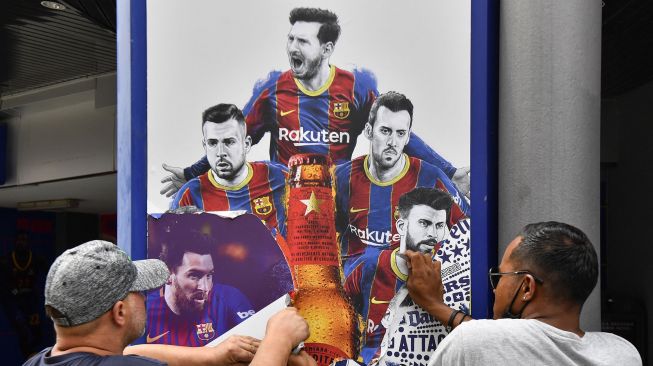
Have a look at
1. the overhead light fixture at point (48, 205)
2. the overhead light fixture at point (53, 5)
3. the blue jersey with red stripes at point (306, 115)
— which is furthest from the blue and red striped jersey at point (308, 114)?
the overhead light fixture at point (48, 205)

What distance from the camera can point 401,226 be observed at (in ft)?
7.22

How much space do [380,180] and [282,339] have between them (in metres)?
0.58

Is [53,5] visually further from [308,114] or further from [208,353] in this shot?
[208,353]

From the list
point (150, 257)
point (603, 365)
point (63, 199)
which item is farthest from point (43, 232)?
point (603, 365)

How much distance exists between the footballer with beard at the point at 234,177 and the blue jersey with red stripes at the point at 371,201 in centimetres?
20

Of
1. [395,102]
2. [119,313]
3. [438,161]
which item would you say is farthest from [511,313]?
[119,313]

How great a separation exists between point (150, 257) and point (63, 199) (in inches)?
452

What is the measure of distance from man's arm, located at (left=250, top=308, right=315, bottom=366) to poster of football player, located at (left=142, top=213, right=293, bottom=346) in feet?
0.33

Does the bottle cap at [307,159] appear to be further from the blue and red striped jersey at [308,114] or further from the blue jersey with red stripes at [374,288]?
the blue jersey with red stripes at [374,288]

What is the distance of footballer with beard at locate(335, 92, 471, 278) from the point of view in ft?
7.23

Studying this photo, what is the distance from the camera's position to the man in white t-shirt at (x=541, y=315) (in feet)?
5.79

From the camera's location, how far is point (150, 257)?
2.26 metres

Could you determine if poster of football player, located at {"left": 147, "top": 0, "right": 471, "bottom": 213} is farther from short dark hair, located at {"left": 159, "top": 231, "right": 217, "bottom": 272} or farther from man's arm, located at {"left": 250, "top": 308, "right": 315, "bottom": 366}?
man's arm, located at {"left": 250, "top": 308, "right": 315, "bottom": 366}

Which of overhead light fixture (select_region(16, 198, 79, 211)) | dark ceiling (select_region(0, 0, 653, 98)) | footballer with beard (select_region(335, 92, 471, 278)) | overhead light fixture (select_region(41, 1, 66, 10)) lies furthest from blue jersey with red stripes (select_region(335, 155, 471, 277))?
overhead light fixture (select_region(16, 198, 79, 211))
